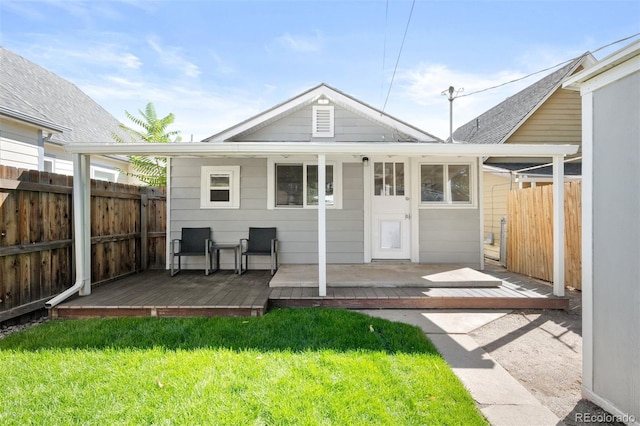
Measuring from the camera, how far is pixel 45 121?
5.55m

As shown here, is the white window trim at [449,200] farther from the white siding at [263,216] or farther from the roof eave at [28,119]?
the roof eave at [28,119]

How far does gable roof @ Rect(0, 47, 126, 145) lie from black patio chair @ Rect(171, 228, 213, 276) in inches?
125

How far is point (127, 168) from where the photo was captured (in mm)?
9805

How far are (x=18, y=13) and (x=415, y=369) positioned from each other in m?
9.48

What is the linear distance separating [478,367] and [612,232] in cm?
146

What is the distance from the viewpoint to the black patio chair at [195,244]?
18.6 feet

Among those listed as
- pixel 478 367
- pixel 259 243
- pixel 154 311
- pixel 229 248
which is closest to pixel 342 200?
pixel 259 243

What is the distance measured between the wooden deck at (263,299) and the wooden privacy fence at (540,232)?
0.62 m

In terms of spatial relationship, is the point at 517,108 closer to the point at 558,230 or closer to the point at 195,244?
the point at 558,230

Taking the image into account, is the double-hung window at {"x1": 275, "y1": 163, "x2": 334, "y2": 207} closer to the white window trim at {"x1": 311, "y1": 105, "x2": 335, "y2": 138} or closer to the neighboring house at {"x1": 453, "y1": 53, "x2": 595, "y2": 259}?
the white window trim at {"x1": 311, "y1": 105, "x2": 335, "y2": 138}

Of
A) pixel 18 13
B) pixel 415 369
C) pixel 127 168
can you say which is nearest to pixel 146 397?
pixel 415 369

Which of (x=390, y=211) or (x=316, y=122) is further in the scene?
(x=316, y=122)

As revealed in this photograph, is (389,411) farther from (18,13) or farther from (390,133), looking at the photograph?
(18,13)

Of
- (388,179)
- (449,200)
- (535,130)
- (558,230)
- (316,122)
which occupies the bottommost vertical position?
(558,230)
